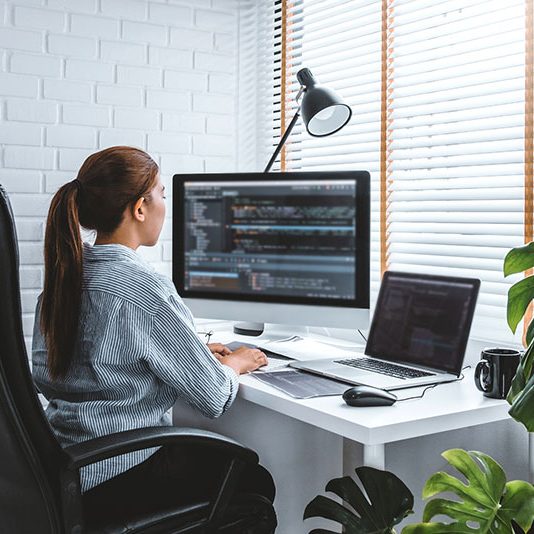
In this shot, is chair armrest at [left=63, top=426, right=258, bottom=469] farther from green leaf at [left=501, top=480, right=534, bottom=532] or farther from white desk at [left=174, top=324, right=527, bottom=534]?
green leaf at [left=501, top=480, right=534, bottom=532]

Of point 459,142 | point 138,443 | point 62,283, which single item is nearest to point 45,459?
point 138,443

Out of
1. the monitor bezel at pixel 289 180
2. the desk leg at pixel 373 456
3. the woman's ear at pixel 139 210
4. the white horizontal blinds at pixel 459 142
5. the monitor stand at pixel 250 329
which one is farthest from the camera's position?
the monitor stand at pixel 250 329

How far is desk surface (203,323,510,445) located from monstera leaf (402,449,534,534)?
10 cm

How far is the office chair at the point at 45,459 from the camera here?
4.07ft

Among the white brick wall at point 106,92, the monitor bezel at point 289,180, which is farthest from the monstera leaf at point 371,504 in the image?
the white brick wall at point 106,92

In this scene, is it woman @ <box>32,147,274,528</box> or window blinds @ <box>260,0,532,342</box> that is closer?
woman @ <box>32,147,274,528</box>

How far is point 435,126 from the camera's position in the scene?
224 cm

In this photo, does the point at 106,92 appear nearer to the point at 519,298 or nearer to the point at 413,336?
the point at 413,336

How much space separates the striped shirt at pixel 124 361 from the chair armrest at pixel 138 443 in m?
0.16

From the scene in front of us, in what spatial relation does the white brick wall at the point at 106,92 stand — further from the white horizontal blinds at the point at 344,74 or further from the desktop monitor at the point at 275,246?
the desktop monitor at the point at 275,246

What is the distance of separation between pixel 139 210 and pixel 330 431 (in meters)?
0.68

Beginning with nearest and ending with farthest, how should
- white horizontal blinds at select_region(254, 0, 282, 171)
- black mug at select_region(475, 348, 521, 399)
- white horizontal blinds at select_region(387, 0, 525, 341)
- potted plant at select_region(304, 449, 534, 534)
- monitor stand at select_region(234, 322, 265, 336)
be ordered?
potted plant at select_region(304, 449, 534, 534)
black mug at select_region(475, 348, 521, 399)
white horizontal blinds at select_region(387, 0, 525, 341)
monitor stand at select_region(234, 322, 265, 336)
white horizontal blinds at select_region(254, 0, 282, 171)

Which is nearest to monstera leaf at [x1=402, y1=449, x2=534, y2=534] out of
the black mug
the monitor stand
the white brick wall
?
the black mug

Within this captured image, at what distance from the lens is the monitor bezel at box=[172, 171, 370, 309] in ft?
7.04
